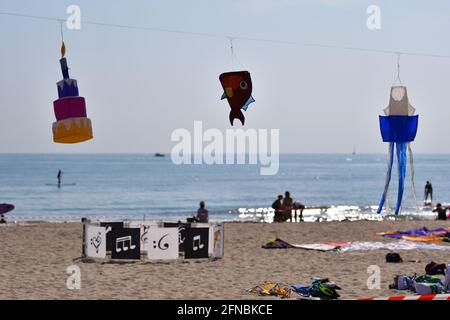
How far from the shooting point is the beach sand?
12.9m

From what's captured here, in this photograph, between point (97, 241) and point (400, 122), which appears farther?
point (97, 241)

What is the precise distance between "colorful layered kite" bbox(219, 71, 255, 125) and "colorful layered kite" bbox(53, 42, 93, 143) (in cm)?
311

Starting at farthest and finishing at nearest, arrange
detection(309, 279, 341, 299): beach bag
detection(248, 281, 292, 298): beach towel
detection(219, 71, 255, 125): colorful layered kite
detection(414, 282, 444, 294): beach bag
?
detection(219, 71, 255, 125): colorful layered kite
detection(248, 281, 292, 298): beach towel
detection(309, 279, 341, 299): beach bag
detection(414, 282, 444, 294): beach bag

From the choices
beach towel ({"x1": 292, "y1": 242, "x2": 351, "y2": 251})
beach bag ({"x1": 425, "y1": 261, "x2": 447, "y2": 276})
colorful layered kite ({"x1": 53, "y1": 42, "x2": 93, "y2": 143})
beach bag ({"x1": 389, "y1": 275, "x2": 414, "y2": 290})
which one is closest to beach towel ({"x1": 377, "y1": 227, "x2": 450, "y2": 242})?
beach towel ({"x1": 292, "y1": 242, "x2": 351, "y2": 251})

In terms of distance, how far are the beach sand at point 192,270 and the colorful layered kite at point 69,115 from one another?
9.08 feet

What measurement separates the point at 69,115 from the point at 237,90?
3.57 m

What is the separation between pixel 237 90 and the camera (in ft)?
46.9

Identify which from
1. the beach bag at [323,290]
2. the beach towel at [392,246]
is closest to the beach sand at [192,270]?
the beach bag at [323,290]

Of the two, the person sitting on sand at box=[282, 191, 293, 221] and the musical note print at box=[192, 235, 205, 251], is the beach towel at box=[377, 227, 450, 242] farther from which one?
the musical note print at box=[192, 235, 205, 251]

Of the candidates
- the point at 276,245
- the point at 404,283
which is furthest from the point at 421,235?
the point at 404,283

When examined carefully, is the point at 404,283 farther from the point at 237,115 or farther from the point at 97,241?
the point at 97,241

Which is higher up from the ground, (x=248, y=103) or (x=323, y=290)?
(x=248, y=103)

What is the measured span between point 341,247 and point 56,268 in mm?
7587
